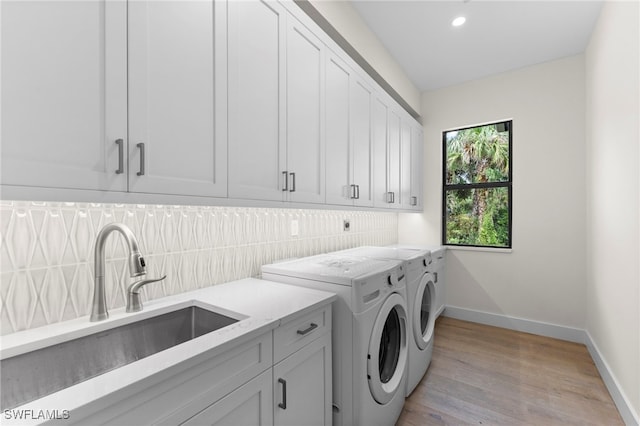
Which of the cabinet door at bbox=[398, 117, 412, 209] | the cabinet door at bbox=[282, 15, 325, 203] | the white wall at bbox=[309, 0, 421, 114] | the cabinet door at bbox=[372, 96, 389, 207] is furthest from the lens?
the cabinet door at bbox=[398, 117, 412, 209]

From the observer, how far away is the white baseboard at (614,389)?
1.67 meters

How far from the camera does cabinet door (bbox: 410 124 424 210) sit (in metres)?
3.30

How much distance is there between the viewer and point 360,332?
1353 mm

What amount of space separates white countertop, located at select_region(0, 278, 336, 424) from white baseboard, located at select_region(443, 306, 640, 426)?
6.68 feet

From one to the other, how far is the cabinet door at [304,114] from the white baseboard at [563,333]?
227 cm

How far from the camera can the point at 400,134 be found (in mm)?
2953

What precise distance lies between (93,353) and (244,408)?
56 centimetres

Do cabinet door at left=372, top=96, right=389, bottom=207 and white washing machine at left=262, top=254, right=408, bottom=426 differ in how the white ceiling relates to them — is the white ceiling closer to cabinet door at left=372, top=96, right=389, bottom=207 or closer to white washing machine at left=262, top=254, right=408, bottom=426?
cabinet door at left=372, top=96, right=389, bottom=207

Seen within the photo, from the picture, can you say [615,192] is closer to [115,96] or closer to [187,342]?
[187,342]

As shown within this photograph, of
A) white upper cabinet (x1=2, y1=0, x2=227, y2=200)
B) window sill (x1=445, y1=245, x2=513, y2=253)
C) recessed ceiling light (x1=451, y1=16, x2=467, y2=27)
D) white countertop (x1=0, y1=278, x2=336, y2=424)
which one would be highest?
recessed ceiling light (x1=451, y1=16, x2=467, y2=27)

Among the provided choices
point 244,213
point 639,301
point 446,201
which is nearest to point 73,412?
point 244,213

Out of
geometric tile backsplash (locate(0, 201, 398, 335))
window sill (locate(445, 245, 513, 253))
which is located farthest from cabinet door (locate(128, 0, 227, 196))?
window sill (locate(445, 245, 513, 253))

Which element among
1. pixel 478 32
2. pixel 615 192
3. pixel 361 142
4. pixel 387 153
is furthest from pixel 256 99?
pixel 615 192

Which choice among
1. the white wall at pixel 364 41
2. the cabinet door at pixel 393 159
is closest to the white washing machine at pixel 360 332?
the cabinet door at pixel 393 159
